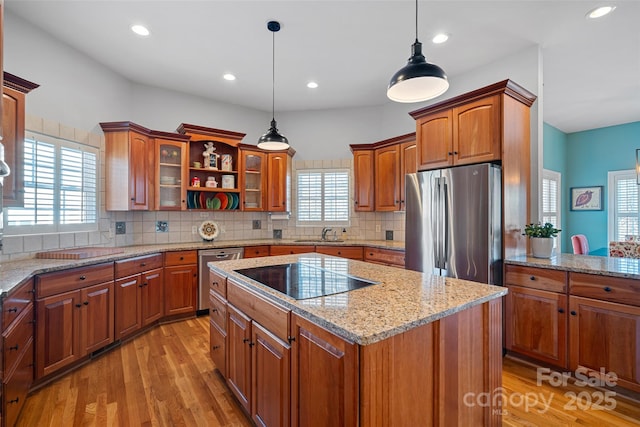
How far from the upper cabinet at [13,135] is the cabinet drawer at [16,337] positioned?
2.49ft

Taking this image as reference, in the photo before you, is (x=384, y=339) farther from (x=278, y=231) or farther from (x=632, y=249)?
(x=632, y=249)

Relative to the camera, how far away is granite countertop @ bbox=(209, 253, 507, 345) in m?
1.03

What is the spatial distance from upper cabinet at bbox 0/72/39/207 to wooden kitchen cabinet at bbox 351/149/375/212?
11.3ft

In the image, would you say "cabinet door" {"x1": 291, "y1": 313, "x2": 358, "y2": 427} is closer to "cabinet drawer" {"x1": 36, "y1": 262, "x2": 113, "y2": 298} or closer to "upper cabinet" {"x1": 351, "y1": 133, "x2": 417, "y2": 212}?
"cabinet drawer" {"x1": 36, "y1": 262, "x2": 113, "y2": 298}

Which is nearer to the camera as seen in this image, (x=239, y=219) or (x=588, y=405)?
(x=588, y=405)

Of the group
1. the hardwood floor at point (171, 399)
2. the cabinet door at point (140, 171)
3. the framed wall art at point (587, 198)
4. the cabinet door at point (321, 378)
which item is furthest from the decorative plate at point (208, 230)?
the framed wall art at point (587, 198)

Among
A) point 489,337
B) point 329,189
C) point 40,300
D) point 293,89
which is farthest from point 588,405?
point 293,89

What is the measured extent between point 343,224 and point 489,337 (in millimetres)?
3278

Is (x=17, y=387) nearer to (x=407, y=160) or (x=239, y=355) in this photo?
(x=239, y=355)

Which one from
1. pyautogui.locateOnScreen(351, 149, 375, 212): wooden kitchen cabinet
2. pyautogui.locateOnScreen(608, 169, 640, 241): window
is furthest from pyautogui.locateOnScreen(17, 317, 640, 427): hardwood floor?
pyautogui.locateOnScreen(608, 169, 640, 241): window

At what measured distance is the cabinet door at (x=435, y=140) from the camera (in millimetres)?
2967

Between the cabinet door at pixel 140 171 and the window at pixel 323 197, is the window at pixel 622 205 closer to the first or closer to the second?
the window at pixel 323 197

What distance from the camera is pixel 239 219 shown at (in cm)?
455

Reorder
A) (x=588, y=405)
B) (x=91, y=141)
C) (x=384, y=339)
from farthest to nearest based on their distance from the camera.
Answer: (x=91, y=141), (x=588, y=405), (x=384, y=339)
